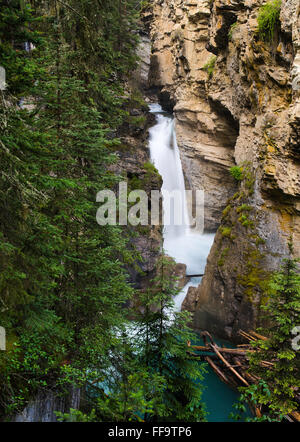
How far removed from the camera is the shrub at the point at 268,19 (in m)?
12.9

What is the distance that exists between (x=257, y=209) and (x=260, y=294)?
3871 mm

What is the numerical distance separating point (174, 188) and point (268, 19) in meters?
14.3

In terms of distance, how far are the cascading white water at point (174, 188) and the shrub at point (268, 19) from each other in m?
10.7

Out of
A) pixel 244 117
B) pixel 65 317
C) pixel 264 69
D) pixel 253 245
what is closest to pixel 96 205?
pixel 65 317

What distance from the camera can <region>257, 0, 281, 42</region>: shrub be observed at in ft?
42.2

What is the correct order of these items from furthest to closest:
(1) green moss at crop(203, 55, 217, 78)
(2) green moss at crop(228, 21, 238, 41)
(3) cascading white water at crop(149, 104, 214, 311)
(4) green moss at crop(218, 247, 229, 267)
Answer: (3) cascading white water at crop(149, 104, 214, 311)
(1) green moss at crop(203, 55, 217, 78)
(2) green moss at crop(228, 21, 238, 41)
(4) green moss at crop(218, 247, 229, 267)

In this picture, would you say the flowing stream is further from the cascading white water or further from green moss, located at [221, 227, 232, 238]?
green moss, located at [221, 227, 232, 238]

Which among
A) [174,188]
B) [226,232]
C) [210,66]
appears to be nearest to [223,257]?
[226,232]

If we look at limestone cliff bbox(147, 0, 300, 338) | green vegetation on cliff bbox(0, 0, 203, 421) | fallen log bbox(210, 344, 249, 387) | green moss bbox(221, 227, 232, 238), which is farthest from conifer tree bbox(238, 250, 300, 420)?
green moss bbox(221, 227, 232, 238)

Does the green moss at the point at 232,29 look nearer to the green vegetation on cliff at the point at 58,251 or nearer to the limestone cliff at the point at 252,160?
the limestone cliff at the point at 252,160

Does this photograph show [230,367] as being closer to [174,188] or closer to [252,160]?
[252,160]

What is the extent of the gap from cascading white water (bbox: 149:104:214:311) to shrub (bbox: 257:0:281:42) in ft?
35.0

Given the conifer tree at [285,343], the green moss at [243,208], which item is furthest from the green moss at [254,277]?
the conifer tree at [285,343]

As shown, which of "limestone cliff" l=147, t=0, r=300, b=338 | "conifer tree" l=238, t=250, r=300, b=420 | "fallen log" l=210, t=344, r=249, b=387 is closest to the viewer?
"conifer tree" l=238, t=250, r=300, b=420
